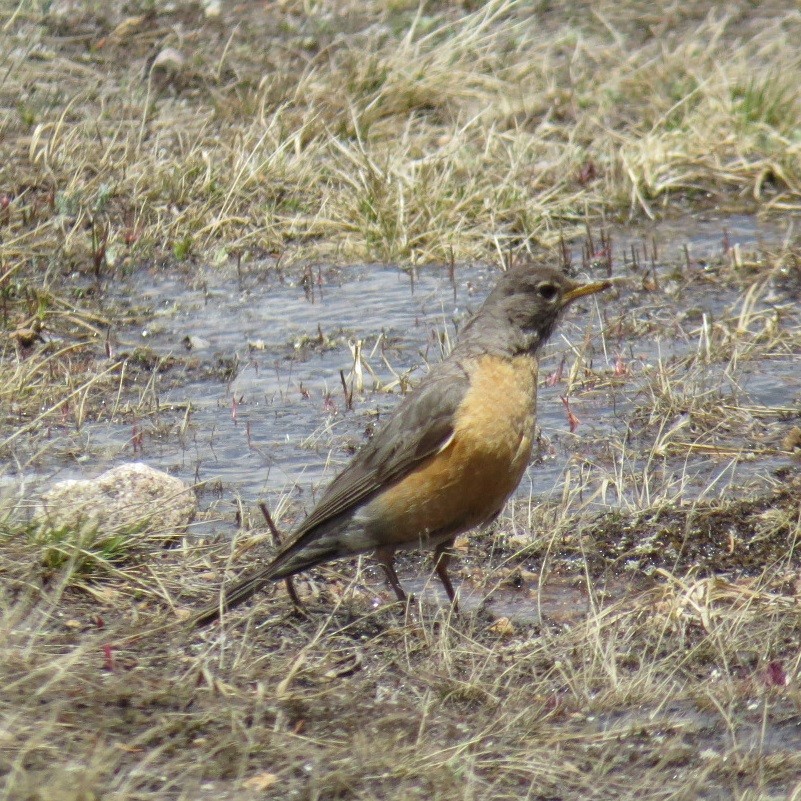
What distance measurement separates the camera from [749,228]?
771 cm

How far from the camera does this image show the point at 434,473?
432cm

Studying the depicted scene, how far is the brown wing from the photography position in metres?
4.34

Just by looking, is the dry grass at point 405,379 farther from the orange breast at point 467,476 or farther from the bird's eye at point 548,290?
the bird's eye at point 548,290

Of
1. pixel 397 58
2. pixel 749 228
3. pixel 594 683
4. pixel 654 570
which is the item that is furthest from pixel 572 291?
pixel 397 58

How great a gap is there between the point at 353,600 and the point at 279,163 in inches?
151

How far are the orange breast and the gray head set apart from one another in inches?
10.6

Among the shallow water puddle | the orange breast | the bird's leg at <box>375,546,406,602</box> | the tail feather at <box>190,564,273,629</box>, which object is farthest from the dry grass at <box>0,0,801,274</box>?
the tail feather at <box>190,564,273,629</box>

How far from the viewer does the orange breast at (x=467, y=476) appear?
425 cm

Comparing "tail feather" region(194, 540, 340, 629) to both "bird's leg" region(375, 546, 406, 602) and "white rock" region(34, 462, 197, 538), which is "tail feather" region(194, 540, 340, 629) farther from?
"white rock" region(34, 462, 197, 538)

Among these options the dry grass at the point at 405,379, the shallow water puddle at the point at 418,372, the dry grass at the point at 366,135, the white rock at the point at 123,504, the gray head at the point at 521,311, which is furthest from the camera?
the dry grass at the point at 366,135

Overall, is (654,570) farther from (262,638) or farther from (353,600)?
(262,638)

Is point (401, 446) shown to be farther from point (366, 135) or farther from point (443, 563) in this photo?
point (366, 135)

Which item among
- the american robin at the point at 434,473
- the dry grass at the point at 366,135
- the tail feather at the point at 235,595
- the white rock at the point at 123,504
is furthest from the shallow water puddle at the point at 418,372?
the tail feather at the point at 235,595

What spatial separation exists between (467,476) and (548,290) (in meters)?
0.90
